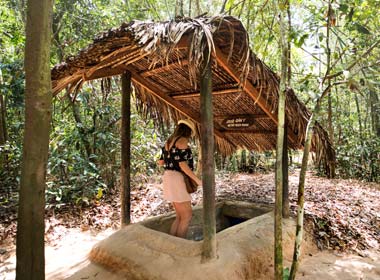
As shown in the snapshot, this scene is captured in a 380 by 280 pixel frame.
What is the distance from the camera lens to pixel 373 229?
14.2 feet

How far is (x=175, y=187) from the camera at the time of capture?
340 centimetres

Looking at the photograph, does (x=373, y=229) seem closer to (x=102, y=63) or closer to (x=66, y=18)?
(x=102, y=63)

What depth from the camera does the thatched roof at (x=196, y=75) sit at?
2.48 m

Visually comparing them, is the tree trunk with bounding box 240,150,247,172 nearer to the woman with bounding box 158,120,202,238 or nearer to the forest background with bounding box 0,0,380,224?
the forest background with bounding box 0,0,380,224

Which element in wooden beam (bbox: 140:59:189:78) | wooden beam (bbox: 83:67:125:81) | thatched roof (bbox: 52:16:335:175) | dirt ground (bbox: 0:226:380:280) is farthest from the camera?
wooden beam (bbox: 83:67:125:81)

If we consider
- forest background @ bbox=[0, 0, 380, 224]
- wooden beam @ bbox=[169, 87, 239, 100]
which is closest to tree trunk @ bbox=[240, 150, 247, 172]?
forest background @ bbox=[0, 0, 380, 224]

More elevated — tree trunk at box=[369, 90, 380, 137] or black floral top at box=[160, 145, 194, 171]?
tree trunk at box=[369, 90, 380, 137]

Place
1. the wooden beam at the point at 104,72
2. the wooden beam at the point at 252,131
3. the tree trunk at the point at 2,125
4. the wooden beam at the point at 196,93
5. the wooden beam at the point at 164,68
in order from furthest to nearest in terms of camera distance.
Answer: the tree trunk at the point at 2,125
the wooden beam at the point at 252,131
the wooden beam at the point at 196,93
the wooden beam at the point at 104,72
the wooden beam at the point at 164,68

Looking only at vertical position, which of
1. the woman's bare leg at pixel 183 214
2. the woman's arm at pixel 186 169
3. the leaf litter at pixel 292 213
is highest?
the woman's arm at pixel 186 169

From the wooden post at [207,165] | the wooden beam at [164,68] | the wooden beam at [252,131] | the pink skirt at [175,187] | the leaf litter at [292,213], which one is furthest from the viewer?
the wooden beam at [252,131]

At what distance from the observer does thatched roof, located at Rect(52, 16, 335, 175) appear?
2482 millimetres

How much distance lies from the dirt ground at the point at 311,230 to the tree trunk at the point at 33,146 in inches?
53.0

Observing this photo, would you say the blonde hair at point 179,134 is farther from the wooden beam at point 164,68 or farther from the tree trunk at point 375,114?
the tree trunk at point 375,114

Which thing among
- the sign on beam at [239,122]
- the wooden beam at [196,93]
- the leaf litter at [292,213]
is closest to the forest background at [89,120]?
the leaf litter at [292,213]
